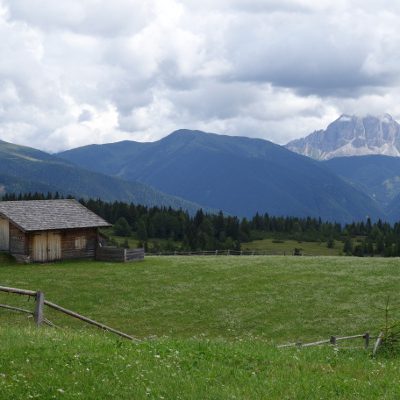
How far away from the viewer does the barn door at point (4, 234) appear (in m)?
68.8

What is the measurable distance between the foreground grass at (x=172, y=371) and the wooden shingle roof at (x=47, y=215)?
169 feet

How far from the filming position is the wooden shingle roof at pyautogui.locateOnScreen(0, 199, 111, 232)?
67.5 meters

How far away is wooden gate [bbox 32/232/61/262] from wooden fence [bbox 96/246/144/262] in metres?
5.72

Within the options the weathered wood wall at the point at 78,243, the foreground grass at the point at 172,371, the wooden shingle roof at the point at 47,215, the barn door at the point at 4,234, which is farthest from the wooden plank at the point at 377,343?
the barn door at the point at 4,234

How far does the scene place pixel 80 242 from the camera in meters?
Answer: 72.2

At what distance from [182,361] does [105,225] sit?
5886 centimetres

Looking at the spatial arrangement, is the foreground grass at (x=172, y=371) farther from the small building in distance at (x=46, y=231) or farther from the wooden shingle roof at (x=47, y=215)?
the wooden shingle roof at (x=47, y=215)

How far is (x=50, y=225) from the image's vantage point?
2697 inches

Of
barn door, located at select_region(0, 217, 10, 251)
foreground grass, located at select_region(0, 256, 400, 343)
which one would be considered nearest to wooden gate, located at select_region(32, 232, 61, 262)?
foreground grass, located at select_region(0, 256, 400, 343)

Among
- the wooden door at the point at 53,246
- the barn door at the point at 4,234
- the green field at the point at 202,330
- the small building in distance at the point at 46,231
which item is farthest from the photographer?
the wooden door at the point at 53,246

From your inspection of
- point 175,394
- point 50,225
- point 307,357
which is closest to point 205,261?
point 50,225

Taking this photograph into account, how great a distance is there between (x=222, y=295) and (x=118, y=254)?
2578cm

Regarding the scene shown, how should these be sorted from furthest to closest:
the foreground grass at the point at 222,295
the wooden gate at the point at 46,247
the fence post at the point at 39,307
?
1. the wooden gate at the point at 46,247
2. the foreground grass at the point at 222,295
3. the fence post at the point at 39,307

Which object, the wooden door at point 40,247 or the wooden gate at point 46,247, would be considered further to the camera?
the wooden gate at point 46,247
